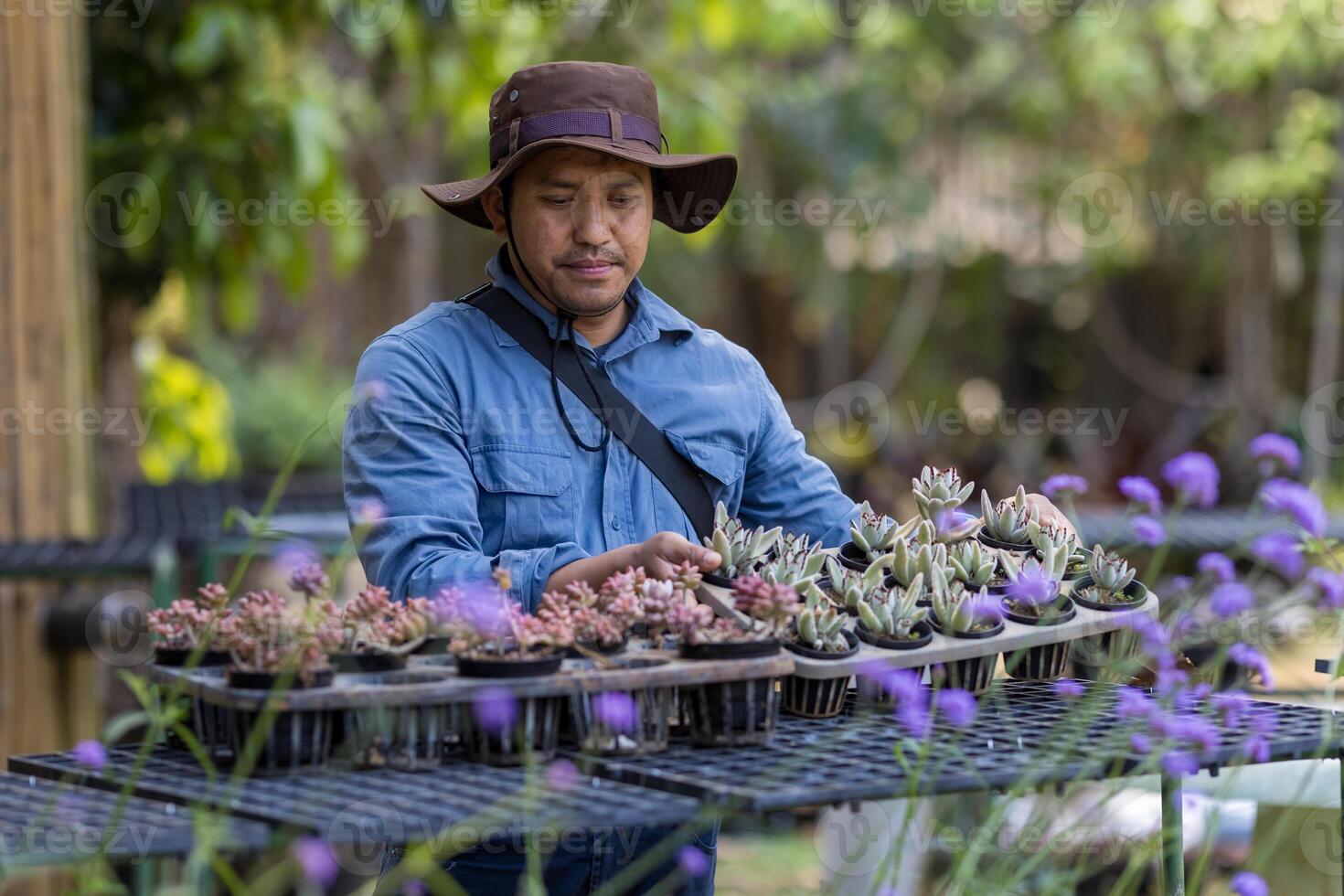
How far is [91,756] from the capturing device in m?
1.57

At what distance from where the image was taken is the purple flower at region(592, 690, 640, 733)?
163cm

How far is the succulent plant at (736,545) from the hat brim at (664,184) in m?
0.51

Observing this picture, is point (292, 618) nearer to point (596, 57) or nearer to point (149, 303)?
point (149, 303)

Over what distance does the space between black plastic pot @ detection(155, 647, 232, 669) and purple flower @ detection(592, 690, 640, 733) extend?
1.37 feet

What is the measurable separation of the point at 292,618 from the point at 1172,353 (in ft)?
40.6

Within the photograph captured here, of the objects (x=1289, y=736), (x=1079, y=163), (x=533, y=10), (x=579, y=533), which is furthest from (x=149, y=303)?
(x=1079, y=163)

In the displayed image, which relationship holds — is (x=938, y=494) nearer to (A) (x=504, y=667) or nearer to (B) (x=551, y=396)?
(B) (x=551, y=396)

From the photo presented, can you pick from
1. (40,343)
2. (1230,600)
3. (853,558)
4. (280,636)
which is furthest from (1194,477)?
(40,343)

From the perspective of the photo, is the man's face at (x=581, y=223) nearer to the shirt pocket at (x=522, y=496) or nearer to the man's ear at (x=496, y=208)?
the man's ear at (x=496, y=208)

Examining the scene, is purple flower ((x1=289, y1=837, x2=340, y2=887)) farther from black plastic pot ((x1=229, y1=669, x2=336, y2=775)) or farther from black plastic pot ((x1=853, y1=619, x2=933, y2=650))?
black plastic pot ((x1=853, y1=619, x2=933, y2=650))

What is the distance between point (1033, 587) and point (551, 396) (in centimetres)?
74

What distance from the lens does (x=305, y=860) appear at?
1251 millimetres

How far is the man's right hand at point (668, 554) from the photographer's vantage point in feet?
6.18

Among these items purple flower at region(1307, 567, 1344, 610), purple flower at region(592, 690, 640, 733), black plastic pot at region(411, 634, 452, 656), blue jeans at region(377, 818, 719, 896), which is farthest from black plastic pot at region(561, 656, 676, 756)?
purple flower at region(1307, 567, 1344, 610)
